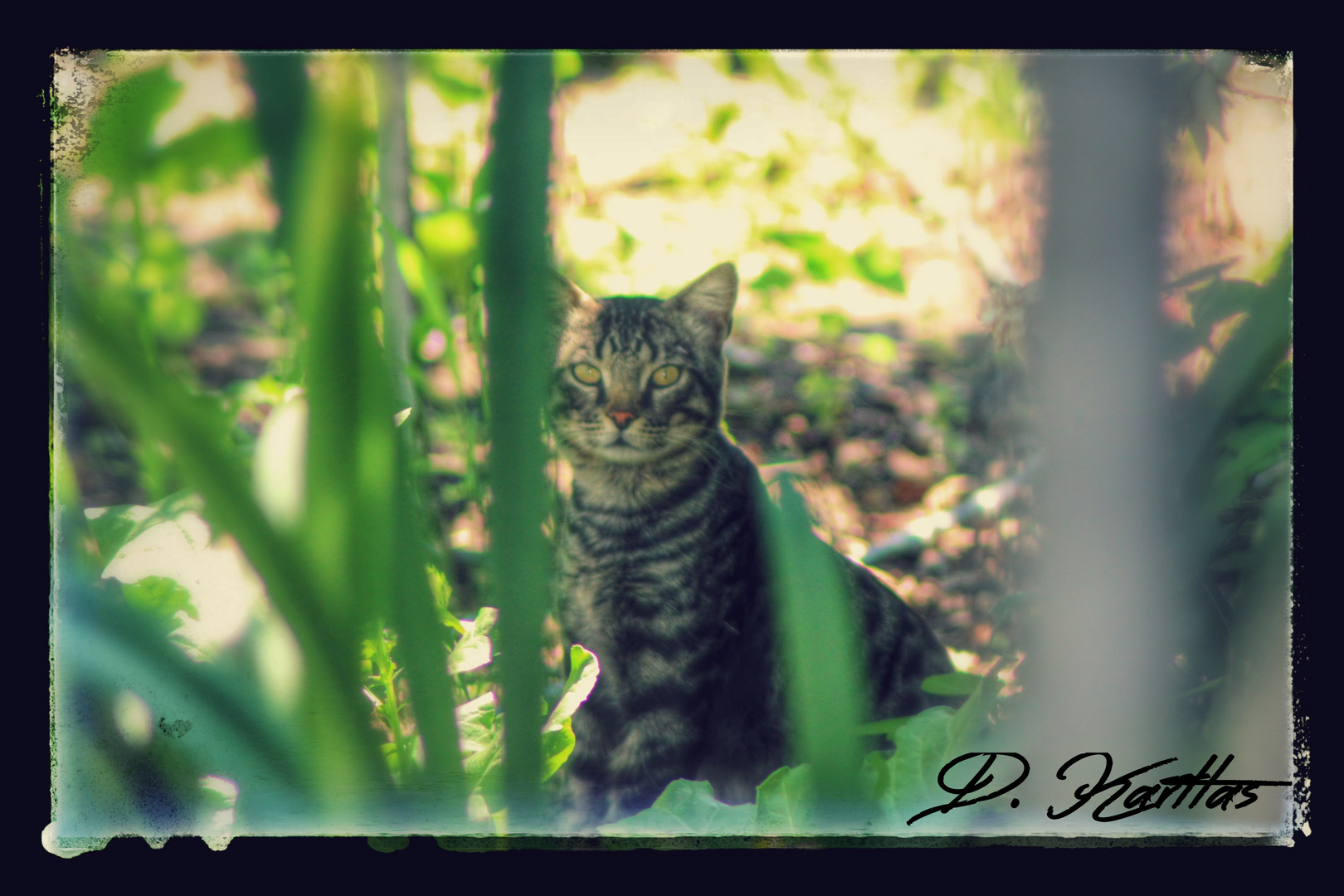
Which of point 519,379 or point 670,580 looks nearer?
point 519,379

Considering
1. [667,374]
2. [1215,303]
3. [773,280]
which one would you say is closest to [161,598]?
[667,374]

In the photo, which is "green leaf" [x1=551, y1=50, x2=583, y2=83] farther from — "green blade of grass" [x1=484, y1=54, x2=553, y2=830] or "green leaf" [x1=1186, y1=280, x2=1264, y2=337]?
"green leaf" [x1=1186, y1=280, x2=1264, y2=337]

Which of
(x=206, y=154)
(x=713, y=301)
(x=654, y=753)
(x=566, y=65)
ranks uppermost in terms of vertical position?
(x=566, y=65)

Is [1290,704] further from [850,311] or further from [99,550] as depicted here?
[99,550]

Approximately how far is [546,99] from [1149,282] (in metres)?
1.10

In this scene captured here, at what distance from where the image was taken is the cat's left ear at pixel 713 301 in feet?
5.57

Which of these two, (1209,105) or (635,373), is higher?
(1209,105)

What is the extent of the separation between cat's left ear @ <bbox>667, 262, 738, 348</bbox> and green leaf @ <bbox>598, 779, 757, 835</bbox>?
785mm

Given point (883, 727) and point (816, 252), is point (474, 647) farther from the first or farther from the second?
point (816, 252)

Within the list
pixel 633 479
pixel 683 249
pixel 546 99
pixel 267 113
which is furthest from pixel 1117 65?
pixel 267 113

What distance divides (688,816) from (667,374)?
78 cm

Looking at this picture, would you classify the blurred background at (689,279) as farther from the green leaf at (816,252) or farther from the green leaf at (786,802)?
the green leaf at (786,802)

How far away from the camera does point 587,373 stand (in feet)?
5.66
